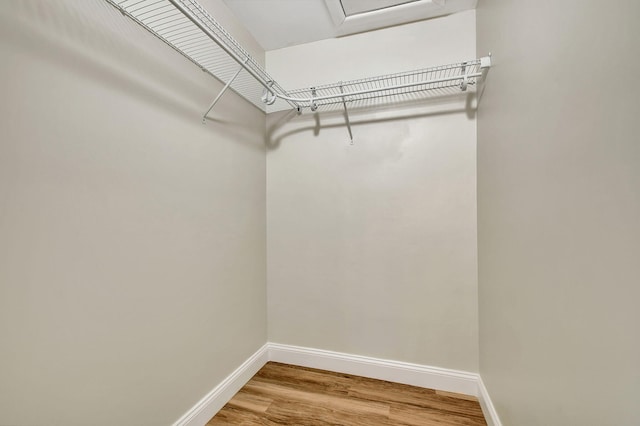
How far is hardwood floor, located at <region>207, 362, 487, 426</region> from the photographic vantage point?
4.66ft

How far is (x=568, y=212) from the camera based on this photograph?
0.68 meters

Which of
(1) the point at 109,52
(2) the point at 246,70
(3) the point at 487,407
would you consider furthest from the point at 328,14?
(3) the point at 487,407

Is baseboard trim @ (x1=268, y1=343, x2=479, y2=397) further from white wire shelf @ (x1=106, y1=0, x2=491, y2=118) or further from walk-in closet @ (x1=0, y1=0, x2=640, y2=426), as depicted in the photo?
white wire shelf @ (x1=106, y1=0, x2=491, y2=118)

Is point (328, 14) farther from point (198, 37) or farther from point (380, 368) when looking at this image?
point (380, 368)

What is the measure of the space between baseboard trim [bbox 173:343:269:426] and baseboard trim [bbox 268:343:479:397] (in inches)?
6.7

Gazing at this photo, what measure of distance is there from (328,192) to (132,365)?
141cm

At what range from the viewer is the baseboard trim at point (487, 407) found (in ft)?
4.16

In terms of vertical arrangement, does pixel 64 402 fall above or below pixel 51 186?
below

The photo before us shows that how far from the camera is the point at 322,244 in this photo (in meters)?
1.93

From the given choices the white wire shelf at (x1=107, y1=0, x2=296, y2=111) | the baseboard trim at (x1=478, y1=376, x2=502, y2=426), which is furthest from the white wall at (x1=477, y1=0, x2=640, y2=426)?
the white wire shelf at (x1=107, y1=0, x2=296, y2=111)

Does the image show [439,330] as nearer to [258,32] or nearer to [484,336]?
[484,336]

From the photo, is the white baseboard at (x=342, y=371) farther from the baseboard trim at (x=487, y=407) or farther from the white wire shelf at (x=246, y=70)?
the white wire shelf at (x=246, y=70)

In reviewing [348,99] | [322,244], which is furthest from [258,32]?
[322,244]

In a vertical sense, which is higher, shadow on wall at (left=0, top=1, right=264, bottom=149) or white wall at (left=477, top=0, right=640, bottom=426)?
shadow on wall at (left=0, top=1, right=264, bottom=149)
